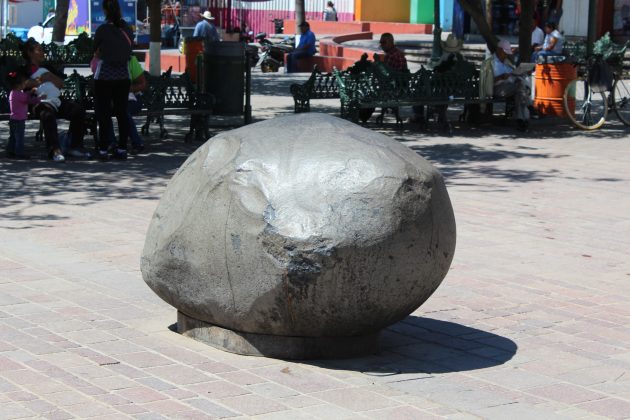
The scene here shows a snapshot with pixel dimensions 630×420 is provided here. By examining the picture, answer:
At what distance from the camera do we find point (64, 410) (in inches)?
205

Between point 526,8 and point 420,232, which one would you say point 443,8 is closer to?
point 526,8

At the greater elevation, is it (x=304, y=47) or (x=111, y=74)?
(x=304, y=47)

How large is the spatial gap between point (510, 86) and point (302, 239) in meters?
12.5

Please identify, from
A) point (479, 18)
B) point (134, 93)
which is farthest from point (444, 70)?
point (134, 93)

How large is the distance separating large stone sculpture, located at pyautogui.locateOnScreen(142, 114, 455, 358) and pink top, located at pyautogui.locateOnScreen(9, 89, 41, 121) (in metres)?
7.50

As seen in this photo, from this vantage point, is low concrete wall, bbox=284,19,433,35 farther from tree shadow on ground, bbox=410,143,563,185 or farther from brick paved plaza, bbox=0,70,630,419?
brick paved plaza, bbox=0,70,630,419

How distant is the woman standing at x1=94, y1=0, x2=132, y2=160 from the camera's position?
13.2 metres

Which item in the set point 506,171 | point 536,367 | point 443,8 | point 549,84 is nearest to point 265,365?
point 536,367

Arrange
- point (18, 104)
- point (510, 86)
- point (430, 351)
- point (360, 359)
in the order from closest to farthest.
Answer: point (360, 359) < point (430, 351) < point (18, 104) < point (510, 86)

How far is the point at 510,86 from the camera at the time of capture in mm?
17641

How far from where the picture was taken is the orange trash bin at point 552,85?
18125 millimetres

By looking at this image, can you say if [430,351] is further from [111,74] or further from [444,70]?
[444,70]

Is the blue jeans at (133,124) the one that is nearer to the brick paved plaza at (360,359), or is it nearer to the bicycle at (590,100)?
the brick paved plaza at (360,359)

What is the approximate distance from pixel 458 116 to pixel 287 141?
45.7 feet
